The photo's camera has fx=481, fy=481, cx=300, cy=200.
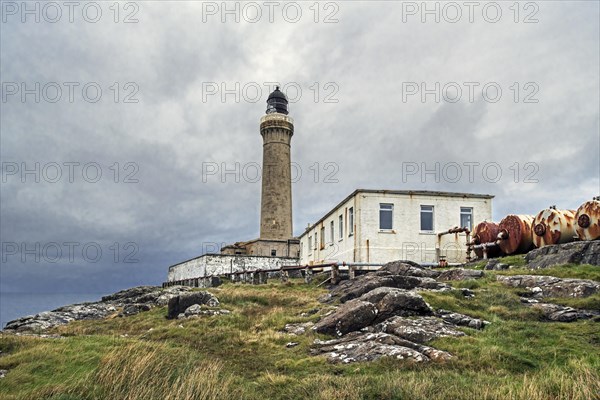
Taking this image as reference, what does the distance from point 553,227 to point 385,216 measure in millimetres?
9868

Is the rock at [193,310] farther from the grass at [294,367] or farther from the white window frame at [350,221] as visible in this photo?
the white window frame at [350,221]

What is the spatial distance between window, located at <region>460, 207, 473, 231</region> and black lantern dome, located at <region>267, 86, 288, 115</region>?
30.8 metres

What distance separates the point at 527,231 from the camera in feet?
85.4

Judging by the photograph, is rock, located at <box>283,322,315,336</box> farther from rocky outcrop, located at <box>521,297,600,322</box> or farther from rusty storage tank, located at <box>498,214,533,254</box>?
rusty storage tank, located at <box>498,214,533,254</box>

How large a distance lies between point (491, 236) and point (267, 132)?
107ft

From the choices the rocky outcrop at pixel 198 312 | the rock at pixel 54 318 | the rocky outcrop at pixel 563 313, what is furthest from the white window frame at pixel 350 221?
the rocky outcrop at pixel 563 313

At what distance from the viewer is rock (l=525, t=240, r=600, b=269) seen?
1892 centimetres

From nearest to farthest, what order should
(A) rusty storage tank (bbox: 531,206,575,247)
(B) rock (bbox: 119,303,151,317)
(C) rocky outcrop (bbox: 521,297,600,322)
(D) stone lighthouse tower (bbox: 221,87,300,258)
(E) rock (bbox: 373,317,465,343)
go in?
(E) rock (bbox: 373,317,465,343)
(C) rocky outcrop (bbox: 521,297,600,322)
(B) rock (bbox: 119,303,151,317)
(A) rusty storage tank (bbox: 531,206,575,247)
(D) stone lighthouse tower (bbox: 221,87,300,258)

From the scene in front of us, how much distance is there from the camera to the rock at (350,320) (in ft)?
42.5

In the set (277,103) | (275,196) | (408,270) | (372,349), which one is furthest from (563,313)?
(277,103)

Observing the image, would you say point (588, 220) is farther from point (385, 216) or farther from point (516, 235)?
point (385, 216)

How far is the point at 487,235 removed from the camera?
28031mm

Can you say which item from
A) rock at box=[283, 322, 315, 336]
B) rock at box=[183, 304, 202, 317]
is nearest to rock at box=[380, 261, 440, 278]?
rock at box=[283, 322, 315, 336]

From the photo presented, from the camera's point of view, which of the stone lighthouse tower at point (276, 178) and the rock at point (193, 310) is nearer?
the rock at point (193, 310)
